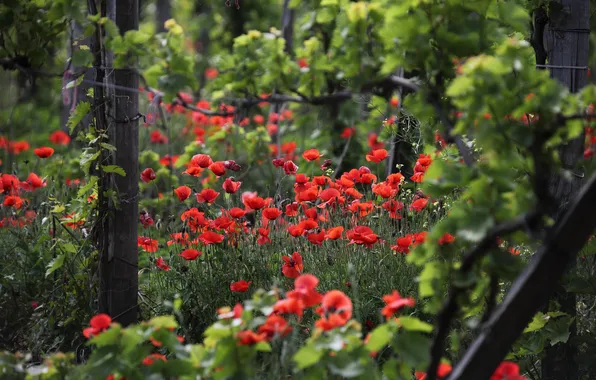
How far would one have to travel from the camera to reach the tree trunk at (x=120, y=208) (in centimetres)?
301

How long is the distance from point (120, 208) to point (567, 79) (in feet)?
6.08

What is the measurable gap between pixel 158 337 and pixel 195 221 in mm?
Answer: 1545

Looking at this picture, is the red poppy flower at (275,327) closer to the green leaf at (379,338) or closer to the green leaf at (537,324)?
the green leaf at (379,338)

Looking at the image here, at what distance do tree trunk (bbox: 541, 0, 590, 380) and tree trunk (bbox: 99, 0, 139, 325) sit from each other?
166 centimetres

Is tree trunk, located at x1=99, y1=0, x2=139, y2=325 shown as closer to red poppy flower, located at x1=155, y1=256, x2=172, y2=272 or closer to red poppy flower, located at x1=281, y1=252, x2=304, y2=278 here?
red poppy flower, located at x1=155, y1=256, x2=172, y2=272

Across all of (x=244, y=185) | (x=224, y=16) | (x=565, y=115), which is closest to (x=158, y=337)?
(x=565, y=115)

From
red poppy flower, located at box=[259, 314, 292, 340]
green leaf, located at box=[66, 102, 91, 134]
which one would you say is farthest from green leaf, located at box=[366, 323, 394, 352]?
green leaf, located at box=[66, 102, 91, 134]

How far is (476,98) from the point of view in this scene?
177cm

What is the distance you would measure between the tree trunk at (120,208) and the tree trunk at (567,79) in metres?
1.66

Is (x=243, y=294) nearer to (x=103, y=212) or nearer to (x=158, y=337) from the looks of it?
(x=103, y=212)

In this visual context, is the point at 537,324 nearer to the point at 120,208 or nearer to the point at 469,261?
the point at 469,261

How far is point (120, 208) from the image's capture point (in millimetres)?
3047

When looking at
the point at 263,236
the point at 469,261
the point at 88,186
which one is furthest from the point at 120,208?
the point at 469,261

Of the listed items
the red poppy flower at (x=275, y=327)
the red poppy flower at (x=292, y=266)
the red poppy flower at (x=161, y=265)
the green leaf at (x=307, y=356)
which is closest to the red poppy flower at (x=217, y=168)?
the red poppy flower at (x=161, y=265)
